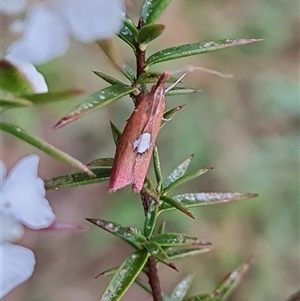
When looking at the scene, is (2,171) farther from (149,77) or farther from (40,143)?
(149,77)

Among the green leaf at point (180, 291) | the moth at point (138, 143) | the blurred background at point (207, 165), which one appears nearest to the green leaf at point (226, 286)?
the green leaf at point (180, 291)

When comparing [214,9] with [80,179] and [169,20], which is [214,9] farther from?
[80,179]

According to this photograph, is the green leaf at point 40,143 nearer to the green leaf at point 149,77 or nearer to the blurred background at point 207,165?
the green leaf at point 149,77

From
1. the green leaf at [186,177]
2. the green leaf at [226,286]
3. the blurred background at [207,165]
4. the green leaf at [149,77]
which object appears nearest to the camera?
the green leaf at [149,77]

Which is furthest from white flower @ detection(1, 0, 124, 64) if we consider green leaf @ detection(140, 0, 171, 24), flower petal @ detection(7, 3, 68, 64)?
green leaf @ detection(140, 0, 171, 24)

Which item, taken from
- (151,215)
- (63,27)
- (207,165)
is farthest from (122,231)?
(207,165)

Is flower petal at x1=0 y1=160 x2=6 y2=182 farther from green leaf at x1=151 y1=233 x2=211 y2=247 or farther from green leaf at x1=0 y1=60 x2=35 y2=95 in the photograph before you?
green leaf at x1=151 y1=233 x2=211 y2=247
